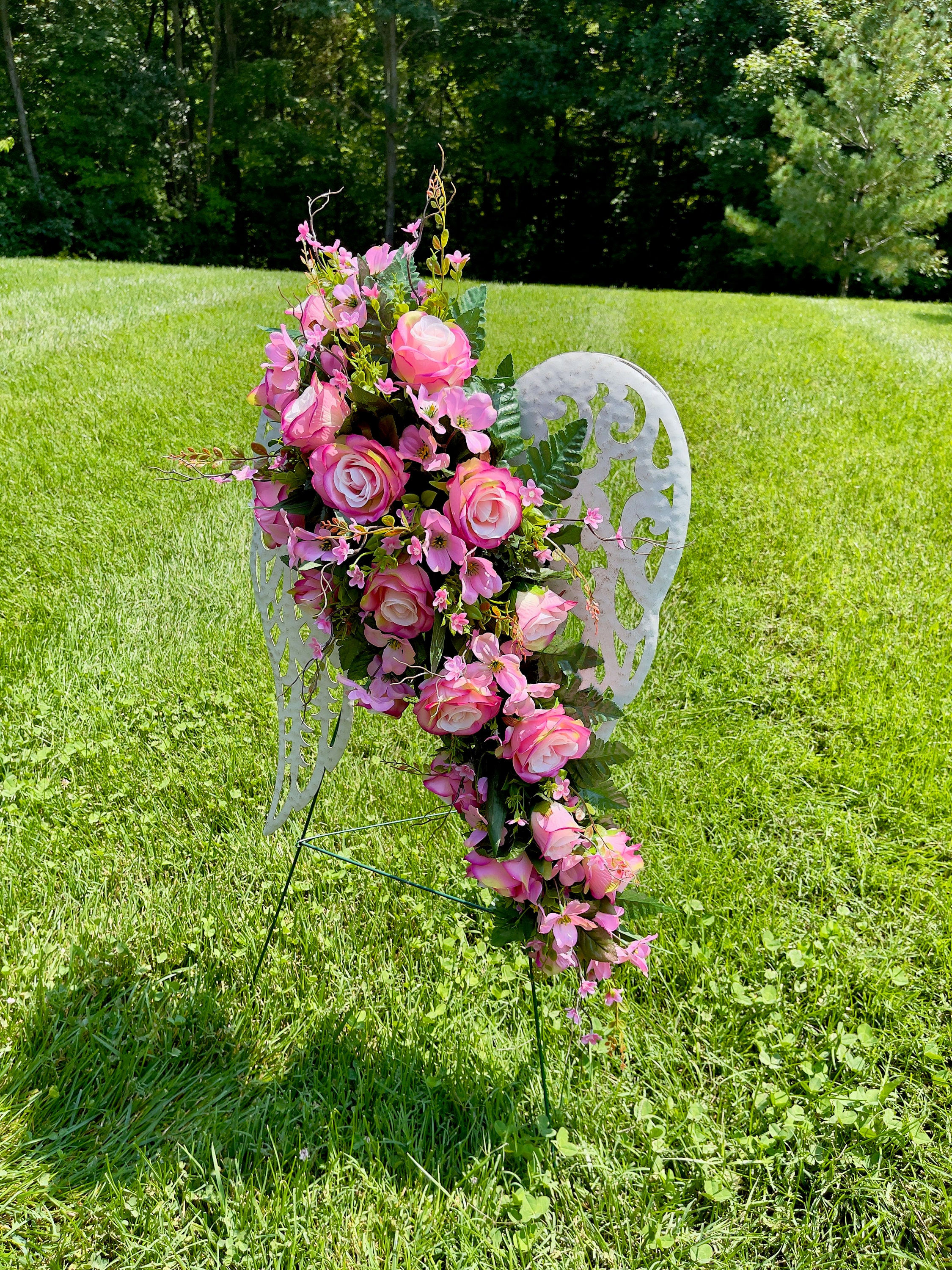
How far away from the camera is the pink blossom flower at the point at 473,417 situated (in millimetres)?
1146

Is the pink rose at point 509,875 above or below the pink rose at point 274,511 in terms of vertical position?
below

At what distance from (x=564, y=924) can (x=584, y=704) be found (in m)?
0.34

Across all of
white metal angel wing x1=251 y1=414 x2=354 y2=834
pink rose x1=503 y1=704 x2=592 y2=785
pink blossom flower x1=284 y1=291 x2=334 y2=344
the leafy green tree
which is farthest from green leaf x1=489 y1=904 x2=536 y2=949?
the leafy green tree

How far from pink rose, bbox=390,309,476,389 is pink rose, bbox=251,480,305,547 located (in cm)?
27

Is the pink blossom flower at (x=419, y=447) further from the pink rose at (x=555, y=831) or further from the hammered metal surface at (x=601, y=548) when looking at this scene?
the pink rose at (x=555, y=831)

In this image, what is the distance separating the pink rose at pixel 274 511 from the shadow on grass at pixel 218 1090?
1.08 m

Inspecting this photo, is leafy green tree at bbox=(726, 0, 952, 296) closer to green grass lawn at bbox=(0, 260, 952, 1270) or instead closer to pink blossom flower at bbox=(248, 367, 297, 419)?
green grass lawn at bbox=(0, 260, 952, 1270)

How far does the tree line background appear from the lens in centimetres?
1692

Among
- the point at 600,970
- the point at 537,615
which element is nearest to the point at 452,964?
the point at 600,970

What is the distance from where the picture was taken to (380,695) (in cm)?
131

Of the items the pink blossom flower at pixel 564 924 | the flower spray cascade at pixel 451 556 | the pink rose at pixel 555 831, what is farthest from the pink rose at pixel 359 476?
the pink blossom flower at pixel 564 924

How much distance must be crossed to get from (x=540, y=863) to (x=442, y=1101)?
2.14 feet

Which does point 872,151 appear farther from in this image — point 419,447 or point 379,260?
point 419,447

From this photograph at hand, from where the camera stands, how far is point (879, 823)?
2.33m
